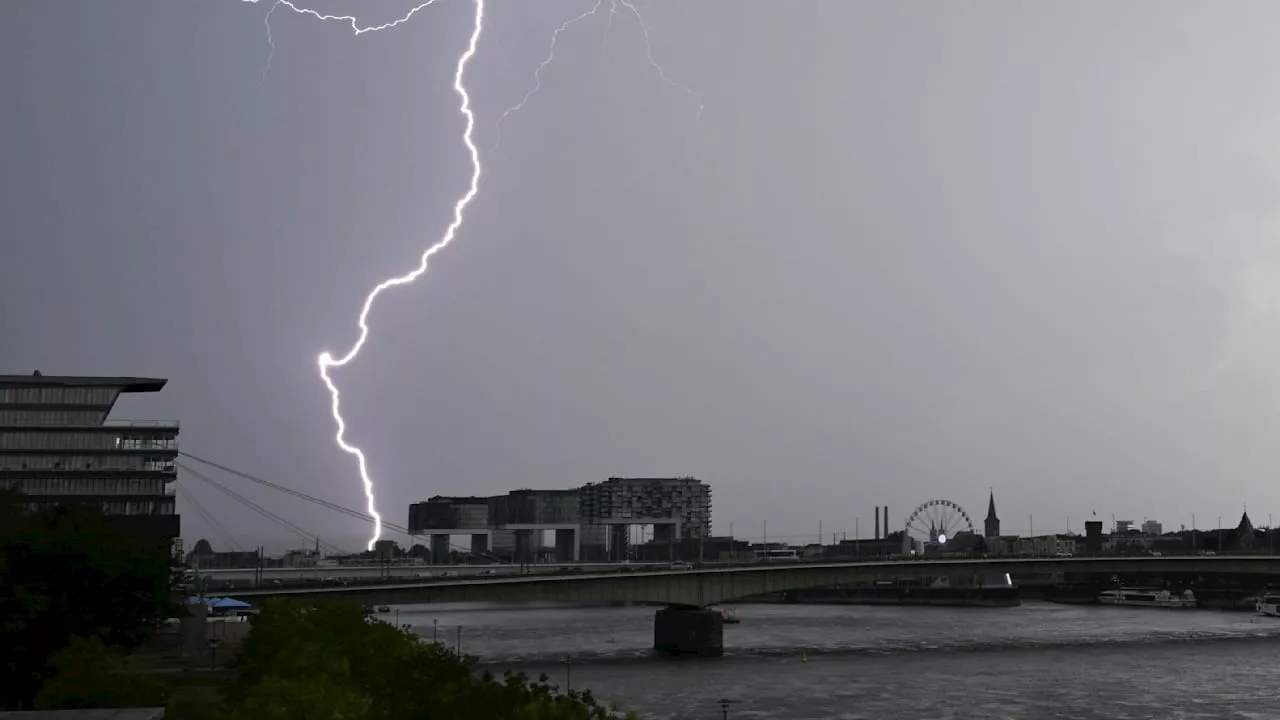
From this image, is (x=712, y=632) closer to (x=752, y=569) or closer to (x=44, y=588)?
(x=752, y=569)

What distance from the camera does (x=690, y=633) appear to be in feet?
378

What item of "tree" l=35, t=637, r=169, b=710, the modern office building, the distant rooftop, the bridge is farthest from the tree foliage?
the distant rooftop

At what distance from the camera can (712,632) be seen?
11469cm

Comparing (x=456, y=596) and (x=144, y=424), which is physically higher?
(x=144, y=424)

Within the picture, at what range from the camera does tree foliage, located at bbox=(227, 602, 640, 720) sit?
86.0 feet

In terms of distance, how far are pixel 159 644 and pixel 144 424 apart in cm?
5279

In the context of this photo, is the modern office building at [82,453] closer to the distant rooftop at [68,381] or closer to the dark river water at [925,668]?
the distant rooftop at [68,381]

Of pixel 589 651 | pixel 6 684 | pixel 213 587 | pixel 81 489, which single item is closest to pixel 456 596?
pixel 589 651

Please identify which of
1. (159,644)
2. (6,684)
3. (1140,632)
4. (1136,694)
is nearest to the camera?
(6,684)

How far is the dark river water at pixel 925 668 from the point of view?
248 feet

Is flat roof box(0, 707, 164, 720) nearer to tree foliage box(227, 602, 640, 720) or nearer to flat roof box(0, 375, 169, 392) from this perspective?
tree foliage box(227, 602, 640, 720)

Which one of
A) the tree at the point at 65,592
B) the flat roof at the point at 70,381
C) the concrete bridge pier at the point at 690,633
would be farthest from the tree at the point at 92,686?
→ the flat roof at the point at 70,381

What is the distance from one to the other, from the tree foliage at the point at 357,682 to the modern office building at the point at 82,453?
79.2m

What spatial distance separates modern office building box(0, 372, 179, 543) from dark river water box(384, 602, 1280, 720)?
35.1 metres
